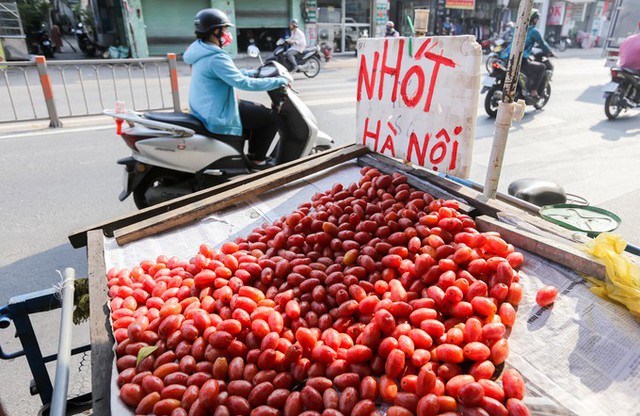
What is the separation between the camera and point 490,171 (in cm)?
237

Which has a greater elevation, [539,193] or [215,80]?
[215,80]

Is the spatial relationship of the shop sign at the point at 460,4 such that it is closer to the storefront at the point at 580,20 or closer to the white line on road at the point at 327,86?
the storefront at the point at 580,20

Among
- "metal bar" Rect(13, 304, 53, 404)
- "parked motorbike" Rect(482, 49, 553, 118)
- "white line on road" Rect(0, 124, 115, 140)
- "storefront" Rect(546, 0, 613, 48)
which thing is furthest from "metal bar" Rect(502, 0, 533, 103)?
"storefront" Rect(546, 0, 613, 48)

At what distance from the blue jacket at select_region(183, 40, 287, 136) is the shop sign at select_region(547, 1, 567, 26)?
3365cm

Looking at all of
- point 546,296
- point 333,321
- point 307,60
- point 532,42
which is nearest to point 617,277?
point 546,296

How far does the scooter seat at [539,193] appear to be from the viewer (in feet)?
10.8

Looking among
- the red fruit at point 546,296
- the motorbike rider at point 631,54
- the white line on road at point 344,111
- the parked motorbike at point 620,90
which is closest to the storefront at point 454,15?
the motorbike rider at point 631,54

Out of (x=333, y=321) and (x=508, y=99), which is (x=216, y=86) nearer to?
(x=508, y=99)

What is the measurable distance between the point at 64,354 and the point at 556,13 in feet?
120

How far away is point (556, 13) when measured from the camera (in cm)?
3061

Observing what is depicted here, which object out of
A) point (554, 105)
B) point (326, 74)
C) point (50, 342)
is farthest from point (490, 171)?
Answer: point (326, 74)

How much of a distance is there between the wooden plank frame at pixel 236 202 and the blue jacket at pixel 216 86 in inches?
48.7

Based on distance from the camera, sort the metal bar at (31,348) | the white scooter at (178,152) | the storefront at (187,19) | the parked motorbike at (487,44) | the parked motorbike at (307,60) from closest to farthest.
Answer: the metal bar at (31,348) < the white scooter at (178,152) < the parked motorbike at (307,60) < the storefront at (187,19) < the parked motorbike at (487,44)

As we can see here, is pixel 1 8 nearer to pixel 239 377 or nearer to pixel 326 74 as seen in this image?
pixel 326 74
